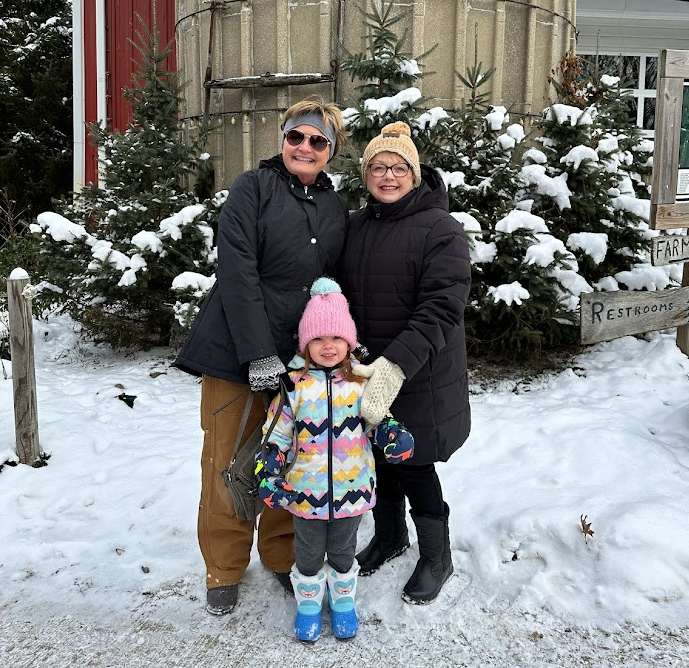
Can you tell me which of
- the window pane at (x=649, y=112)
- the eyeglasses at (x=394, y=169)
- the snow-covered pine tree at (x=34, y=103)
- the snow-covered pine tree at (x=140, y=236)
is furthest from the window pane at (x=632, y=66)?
the snow-covered pine tree at (x=34, y=103)

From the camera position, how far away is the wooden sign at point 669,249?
4035 mm

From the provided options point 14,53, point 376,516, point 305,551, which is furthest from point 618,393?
point 14,53

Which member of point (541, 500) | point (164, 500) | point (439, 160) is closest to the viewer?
point (541, 500)

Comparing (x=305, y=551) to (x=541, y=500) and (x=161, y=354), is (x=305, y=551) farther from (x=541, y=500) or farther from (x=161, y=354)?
(x=161, y=354)

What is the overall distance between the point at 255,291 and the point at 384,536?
4.40 feet

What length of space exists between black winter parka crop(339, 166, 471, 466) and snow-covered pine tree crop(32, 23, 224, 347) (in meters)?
3.13

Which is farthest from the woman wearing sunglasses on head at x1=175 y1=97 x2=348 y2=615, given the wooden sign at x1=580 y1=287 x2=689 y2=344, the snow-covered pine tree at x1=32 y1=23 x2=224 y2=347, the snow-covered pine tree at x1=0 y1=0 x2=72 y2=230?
the snow-covered pine tree at x1=0 y1=0 x2=72 y2=230

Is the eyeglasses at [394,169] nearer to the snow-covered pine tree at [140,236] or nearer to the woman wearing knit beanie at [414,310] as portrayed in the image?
the woman wearing knit beanie at [414,310]

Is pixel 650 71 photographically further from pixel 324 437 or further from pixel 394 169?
pixel 324 437

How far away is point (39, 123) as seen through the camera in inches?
536

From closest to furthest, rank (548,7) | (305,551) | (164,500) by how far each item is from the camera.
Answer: (305,551), (164,500), (548,7)

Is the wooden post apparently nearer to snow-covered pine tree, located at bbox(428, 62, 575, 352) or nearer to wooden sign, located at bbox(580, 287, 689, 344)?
snow-covered pine tree, located at bbox(428, 62, 575, 352)

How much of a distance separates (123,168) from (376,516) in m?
4.79

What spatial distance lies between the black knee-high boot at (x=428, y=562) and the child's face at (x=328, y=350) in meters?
0.84
